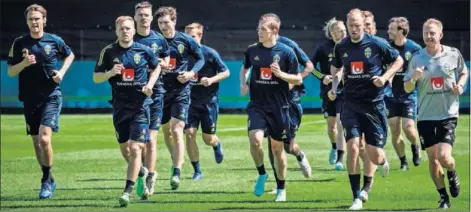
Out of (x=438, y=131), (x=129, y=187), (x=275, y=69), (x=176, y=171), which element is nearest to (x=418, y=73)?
(x=438, y=131)

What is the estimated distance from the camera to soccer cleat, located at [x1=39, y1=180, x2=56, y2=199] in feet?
50.5

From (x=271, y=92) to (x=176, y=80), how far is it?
2569mm

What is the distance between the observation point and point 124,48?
14.5 meters

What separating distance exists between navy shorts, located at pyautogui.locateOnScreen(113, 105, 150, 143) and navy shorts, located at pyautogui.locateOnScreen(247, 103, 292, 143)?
1.29 metres

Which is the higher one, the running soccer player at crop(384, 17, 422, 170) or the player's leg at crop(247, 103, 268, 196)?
the player's leg at crop(247, 103, 268, 196)

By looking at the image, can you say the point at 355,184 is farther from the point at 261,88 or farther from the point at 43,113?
the point at 43,113

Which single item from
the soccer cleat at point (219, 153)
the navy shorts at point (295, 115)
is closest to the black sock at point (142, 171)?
the navy shorts at point (295, 115)

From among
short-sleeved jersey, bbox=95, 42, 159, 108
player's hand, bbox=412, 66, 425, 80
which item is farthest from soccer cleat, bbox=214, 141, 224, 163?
player's hand, bbox=412, 66, 425, 80

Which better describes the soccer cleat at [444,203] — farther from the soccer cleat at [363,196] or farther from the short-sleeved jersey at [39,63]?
the short-sleeved jersey at [39,63]

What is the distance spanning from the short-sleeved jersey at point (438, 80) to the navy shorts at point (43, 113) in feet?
15.8

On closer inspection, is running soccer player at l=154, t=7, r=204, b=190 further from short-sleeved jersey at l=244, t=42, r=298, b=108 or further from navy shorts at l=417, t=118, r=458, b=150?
navy shorts at l=417, t=118, r=458, b=150

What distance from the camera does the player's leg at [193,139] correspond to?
1819cm

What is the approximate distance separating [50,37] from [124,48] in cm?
174

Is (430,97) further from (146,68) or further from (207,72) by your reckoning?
(207,72)
